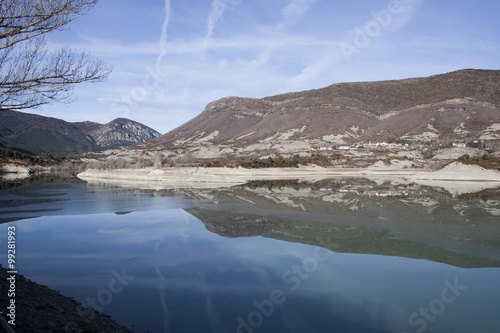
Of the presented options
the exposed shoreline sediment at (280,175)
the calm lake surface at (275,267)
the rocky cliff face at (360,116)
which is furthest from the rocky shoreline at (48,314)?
the rocky cliff face at (360,116)

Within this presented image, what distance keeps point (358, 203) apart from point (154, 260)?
13.3 metres

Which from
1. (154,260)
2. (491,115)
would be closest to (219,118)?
(491,115)

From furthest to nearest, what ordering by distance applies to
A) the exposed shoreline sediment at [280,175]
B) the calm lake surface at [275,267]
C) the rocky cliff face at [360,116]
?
the rocky cliff face at [360,116]
the exposed shoreline sediment at [280,175]
the calm lake surface at [275,267]

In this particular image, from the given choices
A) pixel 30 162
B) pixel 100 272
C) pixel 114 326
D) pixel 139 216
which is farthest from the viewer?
pixel 30 162

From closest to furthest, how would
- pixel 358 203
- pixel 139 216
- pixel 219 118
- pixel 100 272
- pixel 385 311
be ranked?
pixel 385 311
pixel 100 272
pixel 139 216
pixel 358 203
pixel 219 118

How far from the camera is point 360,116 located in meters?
98.4

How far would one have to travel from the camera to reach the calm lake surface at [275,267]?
21.3 ft

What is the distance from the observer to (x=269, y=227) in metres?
14.5

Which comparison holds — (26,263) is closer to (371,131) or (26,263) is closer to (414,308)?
(414,308)

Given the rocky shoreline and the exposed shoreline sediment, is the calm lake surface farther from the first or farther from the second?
the exposed shoreline sediment

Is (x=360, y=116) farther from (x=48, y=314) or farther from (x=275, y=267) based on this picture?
(x=48, y=314)

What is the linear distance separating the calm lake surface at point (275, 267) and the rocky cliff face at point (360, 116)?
188 ft

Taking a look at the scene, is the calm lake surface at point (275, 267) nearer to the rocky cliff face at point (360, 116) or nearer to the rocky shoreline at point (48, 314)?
the rocky shoreline at point (48, 314)

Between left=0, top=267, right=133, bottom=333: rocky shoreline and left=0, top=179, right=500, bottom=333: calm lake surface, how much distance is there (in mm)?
469
